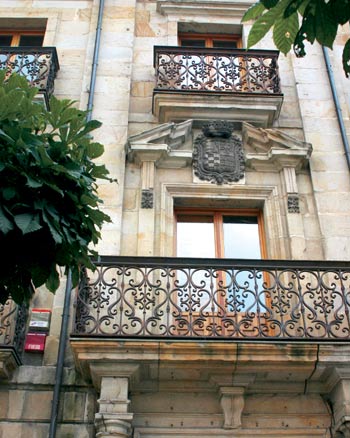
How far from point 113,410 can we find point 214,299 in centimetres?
180

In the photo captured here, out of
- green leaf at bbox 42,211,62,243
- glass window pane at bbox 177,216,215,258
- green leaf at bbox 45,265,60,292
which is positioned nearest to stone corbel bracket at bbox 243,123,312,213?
glass window pane at bbox 177,216,215,258

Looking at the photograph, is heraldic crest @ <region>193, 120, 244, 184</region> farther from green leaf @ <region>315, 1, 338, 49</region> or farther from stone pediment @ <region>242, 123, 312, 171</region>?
green leaf @ <region>315, 1, 338, 49</region>

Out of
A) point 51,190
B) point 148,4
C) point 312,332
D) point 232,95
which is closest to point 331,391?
point 312,332

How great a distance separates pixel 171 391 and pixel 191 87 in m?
5.53

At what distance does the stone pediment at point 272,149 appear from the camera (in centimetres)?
970

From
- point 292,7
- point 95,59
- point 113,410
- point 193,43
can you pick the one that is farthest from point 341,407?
point 193,43

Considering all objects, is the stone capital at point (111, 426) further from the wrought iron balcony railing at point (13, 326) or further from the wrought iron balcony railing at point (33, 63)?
the wrought iron balcony railing at point (33, 63)

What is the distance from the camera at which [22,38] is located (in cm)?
1219

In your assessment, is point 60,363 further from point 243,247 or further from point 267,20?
point 267,20

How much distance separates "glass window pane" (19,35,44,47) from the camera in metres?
12.1

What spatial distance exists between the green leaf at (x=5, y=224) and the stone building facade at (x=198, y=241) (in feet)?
9.04

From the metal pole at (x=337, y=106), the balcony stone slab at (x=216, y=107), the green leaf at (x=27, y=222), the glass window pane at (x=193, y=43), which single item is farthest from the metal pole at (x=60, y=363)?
the glass window pane at (x=193, y=43)

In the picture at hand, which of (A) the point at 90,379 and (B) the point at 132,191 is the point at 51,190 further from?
(B) the point at 132,191

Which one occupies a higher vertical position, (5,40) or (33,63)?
(5,40)
